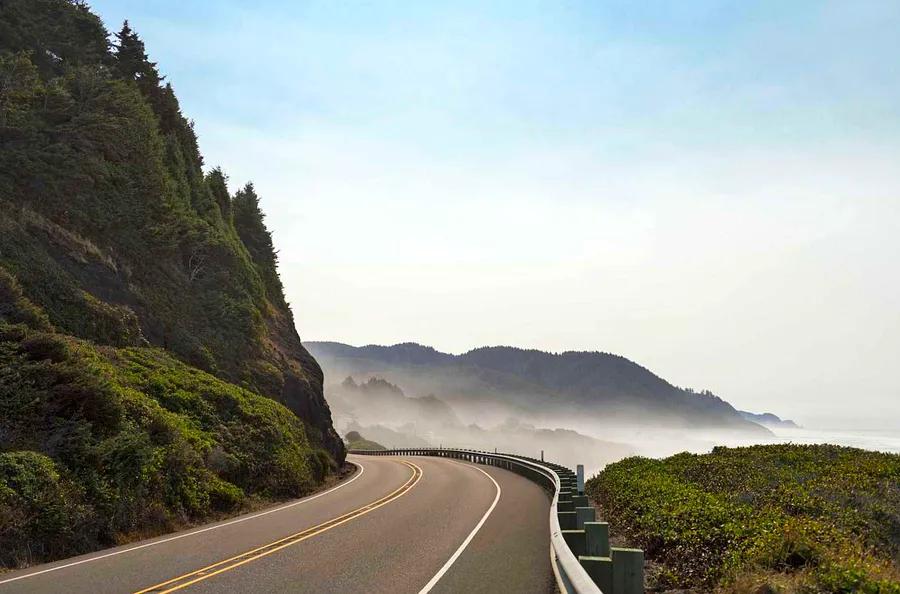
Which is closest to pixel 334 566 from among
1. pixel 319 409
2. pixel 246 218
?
pixel 319 409

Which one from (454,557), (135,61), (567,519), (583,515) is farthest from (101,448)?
(135,61)

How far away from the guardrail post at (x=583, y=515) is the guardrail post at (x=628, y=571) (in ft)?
16.6

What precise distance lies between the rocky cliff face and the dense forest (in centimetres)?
11

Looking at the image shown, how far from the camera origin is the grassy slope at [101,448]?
42.0 ft

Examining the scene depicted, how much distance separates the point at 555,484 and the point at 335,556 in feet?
38.3

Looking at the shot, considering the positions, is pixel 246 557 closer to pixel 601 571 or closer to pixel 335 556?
pixel 335 556

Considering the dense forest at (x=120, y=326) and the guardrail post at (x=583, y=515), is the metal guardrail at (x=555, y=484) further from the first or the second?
the dense forest at (x=120, y=326)

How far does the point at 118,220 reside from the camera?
33.1m

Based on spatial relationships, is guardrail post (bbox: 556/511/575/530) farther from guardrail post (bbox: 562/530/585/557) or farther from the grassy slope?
the grassy slope

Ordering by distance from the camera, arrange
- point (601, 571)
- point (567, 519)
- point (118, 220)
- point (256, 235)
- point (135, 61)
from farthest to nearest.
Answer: point (256, 235), point (135, 61), point (118, 220), point (567, 519), point (601, 571)

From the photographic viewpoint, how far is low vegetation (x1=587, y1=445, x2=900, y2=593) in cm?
799

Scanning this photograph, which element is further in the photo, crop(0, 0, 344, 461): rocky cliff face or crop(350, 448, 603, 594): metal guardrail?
crop(0, 0, 344, 461): rocky cliff face

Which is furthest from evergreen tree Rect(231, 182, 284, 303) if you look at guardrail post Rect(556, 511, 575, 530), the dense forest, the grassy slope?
guardrail post Rect(556, 511, 575, 530)

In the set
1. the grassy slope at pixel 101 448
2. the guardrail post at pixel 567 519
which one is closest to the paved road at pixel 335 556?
the guardrail post at pixel 567 519
